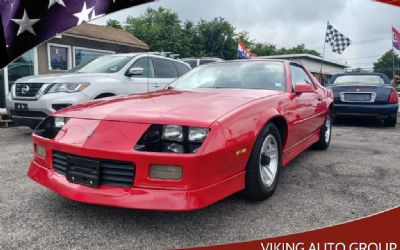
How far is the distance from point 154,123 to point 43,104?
138 inches

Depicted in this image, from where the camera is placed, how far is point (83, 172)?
2424mm

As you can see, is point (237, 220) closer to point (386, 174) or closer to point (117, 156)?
point (117, 156)

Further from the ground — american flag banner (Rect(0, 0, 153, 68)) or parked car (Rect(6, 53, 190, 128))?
american flag banner (Rect(0, 0, 153, 68))

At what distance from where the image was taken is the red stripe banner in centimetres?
226

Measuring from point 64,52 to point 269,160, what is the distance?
33.6ft

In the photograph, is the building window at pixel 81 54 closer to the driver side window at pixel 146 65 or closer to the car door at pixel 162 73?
the car door at pixel 162 73

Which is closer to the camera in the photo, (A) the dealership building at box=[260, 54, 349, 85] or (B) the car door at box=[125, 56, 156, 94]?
(B) the car door at box=[125, 56, 156, 94]

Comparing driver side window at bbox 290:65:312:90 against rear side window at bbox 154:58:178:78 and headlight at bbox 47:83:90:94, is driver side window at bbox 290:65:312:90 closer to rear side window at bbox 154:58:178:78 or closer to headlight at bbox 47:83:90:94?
rear side window at bbox 154:58:178:78

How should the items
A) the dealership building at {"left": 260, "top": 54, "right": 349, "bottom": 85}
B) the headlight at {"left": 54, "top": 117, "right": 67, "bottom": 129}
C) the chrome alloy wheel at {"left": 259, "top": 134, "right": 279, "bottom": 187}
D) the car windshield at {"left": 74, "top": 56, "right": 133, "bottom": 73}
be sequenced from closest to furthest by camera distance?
the headlight at {"left": 54, "top": 117, "right": 67, "bottom": 129}
the chrome alloy wheel at {"left": 259, "top": 134, "right": 279, "bottom": 187}
the car windshield at {"left": 74, "top": 56, "right": 133, "bottom": 73}
the dealership building at {"left": 260, "top": 54, "right": 349, "bottom": 85}

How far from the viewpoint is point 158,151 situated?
235cm

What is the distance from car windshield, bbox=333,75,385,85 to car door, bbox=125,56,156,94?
15.9ft

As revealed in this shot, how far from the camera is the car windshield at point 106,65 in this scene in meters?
6.03

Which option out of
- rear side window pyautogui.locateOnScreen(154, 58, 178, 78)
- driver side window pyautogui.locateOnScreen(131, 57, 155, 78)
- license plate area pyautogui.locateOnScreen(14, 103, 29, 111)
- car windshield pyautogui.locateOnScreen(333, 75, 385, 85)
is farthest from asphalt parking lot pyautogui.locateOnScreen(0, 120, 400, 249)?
car windshield pyautogui.locateOnScreen(333, 75, 385, 85)

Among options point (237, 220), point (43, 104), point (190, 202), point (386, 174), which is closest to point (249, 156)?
point (237, 220)
